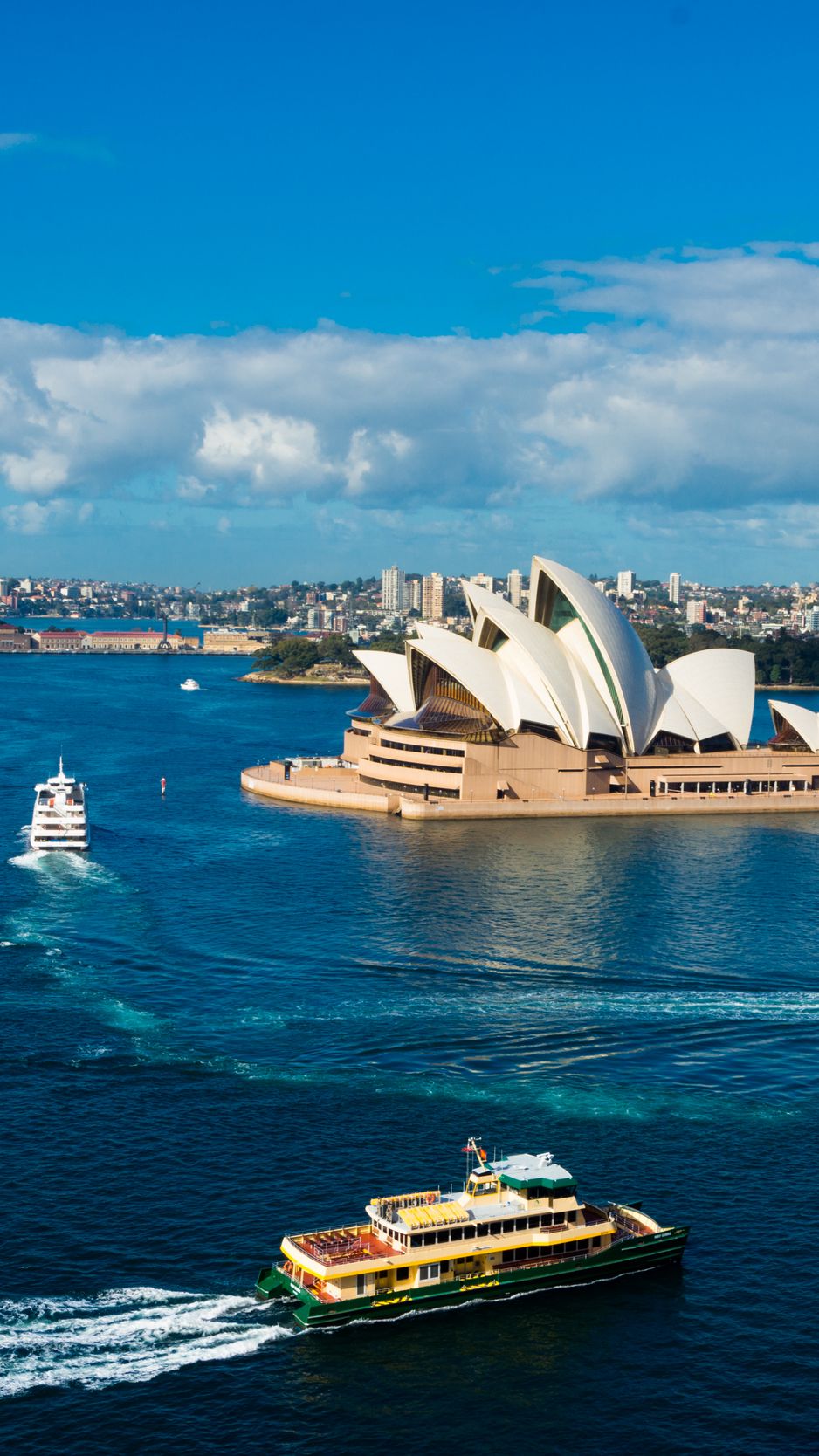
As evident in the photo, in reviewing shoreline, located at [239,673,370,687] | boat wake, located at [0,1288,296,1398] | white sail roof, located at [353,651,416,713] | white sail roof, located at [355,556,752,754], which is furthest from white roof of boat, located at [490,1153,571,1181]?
shoreline, located at [239,673,370,687]

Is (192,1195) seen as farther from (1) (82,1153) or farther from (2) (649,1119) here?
(2) (649,1119)

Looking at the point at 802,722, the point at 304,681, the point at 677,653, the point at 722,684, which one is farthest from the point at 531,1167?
the point at 304,681

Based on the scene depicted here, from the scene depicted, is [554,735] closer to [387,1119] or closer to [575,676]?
[575,676]

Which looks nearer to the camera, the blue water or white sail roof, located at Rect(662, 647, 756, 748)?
the blue water

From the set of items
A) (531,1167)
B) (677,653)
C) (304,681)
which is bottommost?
(531,1167)

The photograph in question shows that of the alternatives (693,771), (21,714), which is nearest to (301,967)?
(693,771)

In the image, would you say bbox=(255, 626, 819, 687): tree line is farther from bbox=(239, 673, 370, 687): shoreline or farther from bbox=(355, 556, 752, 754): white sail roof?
bbox=(355, 556, 752, 754): white sail roof
